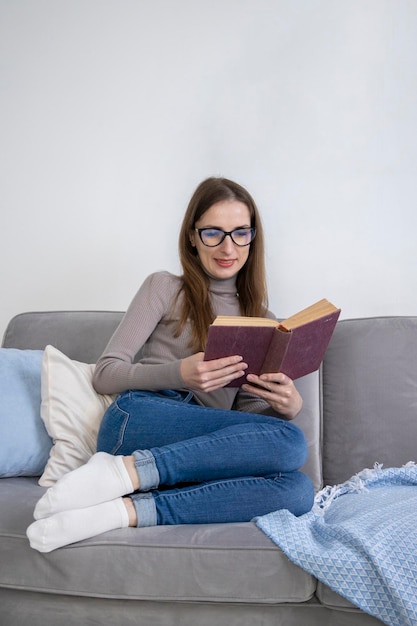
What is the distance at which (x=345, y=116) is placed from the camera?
2635 millimetres

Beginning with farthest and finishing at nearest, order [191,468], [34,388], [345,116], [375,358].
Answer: [345,116] → [375,358] → [34,388] → [191,468]

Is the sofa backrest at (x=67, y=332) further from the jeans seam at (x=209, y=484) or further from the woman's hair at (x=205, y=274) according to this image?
the jeans seam at (x=209, y=484)

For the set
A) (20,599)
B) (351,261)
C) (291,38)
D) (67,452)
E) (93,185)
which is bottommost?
(20,599)

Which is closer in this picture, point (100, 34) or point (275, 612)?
point (275, 612)

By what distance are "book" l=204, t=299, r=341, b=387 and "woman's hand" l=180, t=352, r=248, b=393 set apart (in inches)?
0.6

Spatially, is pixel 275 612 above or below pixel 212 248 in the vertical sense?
below

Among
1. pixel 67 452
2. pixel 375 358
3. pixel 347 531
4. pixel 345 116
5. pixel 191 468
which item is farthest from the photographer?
pixel 345 116

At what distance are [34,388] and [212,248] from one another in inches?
25.6

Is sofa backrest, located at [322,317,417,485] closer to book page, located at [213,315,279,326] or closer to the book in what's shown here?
the book

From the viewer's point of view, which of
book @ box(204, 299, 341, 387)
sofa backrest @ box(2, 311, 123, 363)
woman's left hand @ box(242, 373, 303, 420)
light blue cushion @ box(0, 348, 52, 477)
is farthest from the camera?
sofa backrest @ box(2, 311, 123, 363)

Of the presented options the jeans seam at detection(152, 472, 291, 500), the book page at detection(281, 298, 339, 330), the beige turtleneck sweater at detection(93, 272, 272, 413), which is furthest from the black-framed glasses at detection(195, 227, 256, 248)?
the jeans seam at detection(152, 472, 291, 500)

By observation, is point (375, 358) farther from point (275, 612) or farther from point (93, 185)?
point (93, 185)

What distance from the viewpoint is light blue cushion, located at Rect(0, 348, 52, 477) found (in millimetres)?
1888

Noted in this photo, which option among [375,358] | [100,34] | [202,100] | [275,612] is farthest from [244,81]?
[275,612]
